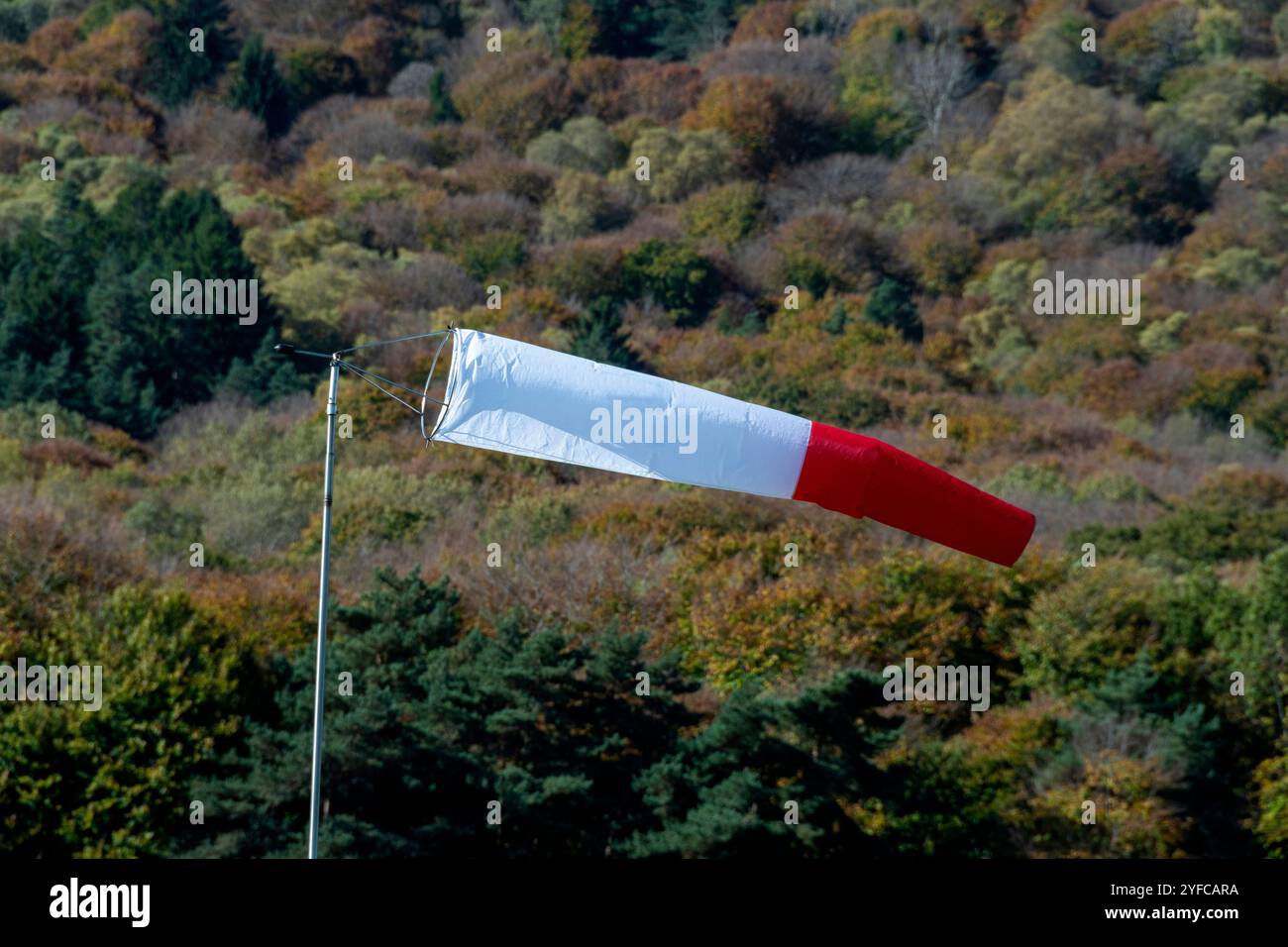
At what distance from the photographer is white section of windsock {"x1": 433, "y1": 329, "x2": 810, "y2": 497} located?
7.97m

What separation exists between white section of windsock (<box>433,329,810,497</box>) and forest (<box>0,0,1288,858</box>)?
33.5 ft

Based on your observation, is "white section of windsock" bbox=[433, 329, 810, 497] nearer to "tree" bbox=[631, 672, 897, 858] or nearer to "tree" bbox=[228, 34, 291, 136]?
"tree" bbox=[631, 672, 897, 858]

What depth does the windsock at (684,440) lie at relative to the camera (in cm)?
799

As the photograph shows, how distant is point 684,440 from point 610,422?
0.33 metres

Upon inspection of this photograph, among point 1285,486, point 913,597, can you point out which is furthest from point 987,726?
point 1285,486

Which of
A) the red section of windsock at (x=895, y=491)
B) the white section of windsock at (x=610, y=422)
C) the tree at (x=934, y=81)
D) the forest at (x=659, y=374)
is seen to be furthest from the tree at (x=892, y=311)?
the white section of windsock at (x=610, y=422)

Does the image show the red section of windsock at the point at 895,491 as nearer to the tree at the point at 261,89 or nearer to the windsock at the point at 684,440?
the windsock at the point at 684,440

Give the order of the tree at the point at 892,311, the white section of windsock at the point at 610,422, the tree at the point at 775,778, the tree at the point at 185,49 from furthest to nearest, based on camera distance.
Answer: the tree at the point at 185,49
the tree at the point at 892,311
the tree at the point at 775,778
the white section of windsock at the point at 610,422

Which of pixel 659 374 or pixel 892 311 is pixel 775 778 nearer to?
pixel 659 374

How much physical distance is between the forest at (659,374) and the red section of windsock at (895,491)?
1042 centimetres

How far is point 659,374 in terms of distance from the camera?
40.6 metres

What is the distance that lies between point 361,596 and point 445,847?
3.63 meters

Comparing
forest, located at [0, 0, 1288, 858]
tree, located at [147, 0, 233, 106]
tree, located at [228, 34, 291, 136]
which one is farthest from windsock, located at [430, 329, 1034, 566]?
tree, located at [147, 0, 233, 106]
